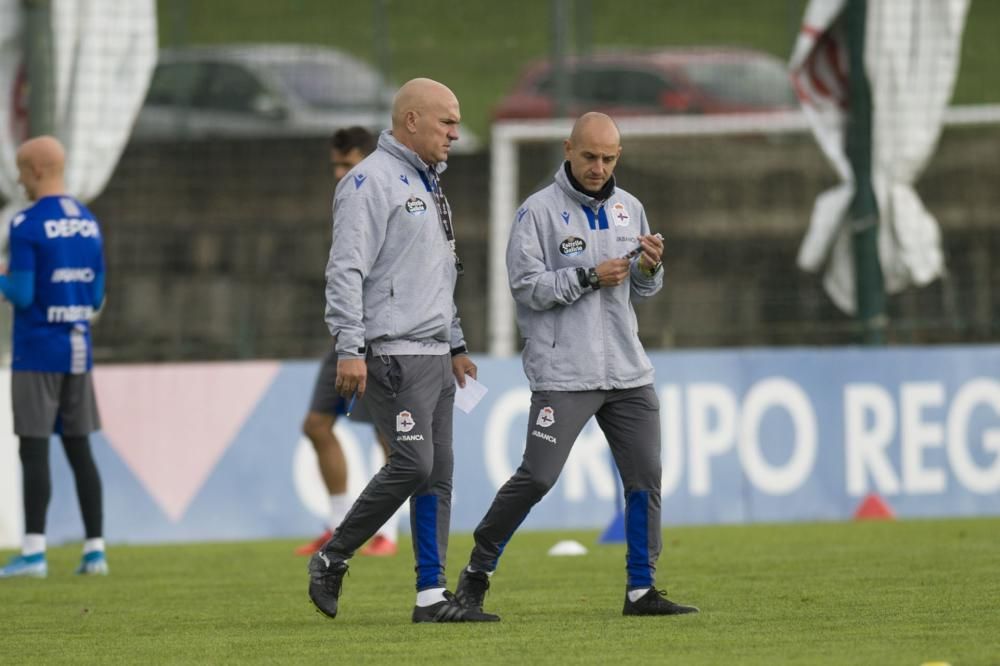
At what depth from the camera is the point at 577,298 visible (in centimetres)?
718

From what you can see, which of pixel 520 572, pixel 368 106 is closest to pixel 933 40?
pixel 368 106

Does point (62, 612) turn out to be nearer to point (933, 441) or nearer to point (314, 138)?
point (933, 441)

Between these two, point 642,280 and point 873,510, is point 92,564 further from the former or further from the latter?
point 873,510

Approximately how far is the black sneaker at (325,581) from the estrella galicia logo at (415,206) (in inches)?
48.8

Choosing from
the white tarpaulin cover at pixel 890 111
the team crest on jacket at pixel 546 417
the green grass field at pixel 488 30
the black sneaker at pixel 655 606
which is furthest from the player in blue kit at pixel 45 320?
the green grass field at pixel 488 30

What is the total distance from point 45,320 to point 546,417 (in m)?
3.35

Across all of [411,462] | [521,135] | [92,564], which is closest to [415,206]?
[411,462]

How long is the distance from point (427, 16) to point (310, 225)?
4.38m

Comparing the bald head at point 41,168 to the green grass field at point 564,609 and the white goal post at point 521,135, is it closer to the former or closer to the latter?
the green grass field at point 564,609

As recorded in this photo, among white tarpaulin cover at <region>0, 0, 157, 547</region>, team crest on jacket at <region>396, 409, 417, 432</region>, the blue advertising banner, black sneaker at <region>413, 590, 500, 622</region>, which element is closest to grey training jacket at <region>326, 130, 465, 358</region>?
team crest on jacket at <region>396, 409, 417, 432</region>

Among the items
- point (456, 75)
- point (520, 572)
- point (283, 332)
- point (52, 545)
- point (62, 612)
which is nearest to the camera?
point (62, 612)

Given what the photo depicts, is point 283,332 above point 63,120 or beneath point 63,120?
beneath

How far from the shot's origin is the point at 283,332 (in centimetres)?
1561

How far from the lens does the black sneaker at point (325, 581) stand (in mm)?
7121
